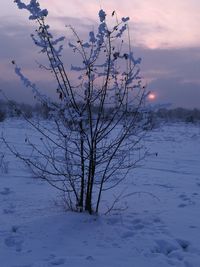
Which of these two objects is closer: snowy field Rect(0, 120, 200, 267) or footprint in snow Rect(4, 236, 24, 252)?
snowy field Rect(0, 120, 200, 267)

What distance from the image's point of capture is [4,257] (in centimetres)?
441

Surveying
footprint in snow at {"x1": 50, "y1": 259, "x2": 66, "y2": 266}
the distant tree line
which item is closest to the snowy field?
footprint in snow at {"x1": 50, "y1": 259, "x2": 66, "y2": 266}

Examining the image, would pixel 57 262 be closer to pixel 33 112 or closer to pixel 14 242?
pixel 14 242

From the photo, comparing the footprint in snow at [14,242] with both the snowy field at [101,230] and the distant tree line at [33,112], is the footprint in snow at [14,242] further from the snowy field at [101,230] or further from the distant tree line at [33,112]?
the distant tree line at [33,112]

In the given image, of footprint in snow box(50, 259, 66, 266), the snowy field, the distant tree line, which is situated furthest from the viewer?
the distant tree line

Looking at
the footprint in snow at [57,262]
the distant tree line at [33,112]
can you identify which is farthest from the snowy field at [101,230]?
the distant tree line at [33,112]

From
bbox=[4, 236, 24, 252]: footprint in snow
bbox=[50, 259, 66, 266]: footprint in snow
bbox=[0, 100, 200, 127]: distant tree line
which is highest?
bbox=[0, 100, 200, 127]: distant tree line

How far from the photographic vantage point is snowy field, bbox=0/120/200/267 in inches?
176

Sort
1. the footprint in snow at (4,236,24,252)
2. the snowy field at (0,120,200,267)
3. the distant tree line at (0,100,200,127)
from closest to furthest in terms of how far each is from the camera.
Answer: the snowy field at (0,120,200,267) < the footprint in snow at (4,236,24,252) < the distant tree line at (0,100,200,127)

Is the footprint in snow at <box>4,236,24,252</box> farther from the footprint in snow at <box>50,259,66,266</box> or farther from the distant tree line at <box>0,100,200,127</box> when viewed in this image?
the distant tree line at <box>0,100,200,127</box>

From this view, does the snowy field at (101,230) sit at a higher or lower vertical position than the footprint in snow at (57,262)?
higher

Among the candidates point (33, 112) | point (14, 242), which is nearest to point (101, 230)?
point (14, 242)

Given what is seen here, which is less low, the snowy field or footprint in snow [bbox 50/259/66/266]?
the snowy field

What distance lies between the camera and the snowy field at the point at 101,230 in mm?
4465
